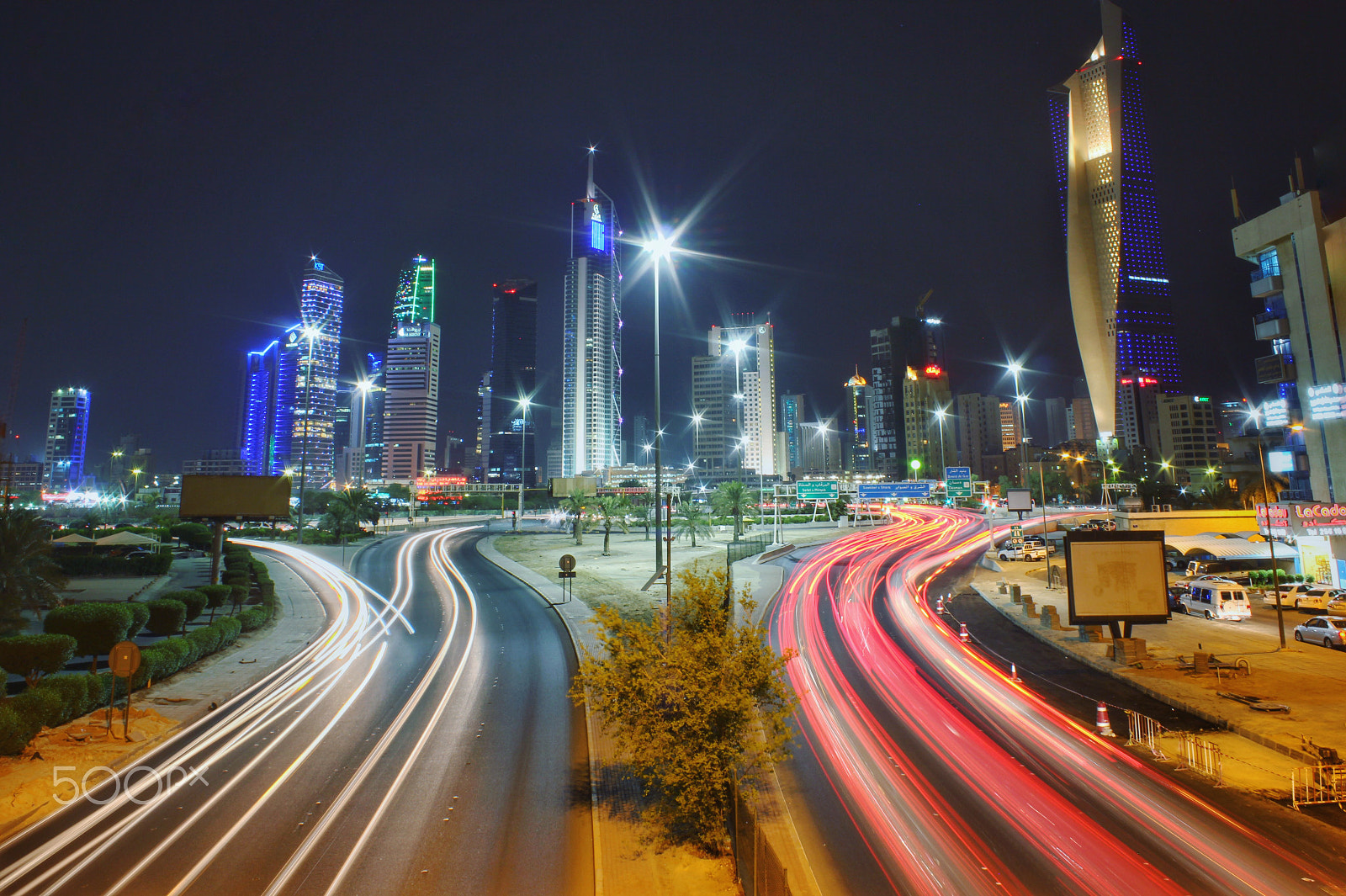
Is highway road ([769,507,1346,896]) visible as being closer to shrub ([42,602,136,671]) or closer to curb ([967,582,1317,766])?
curb ([967,582,1317,766])

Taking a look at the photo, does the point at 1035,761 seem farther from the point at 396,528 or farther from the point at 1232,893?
the point at 396,528

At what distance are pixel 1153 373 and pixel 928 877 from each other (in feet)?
760

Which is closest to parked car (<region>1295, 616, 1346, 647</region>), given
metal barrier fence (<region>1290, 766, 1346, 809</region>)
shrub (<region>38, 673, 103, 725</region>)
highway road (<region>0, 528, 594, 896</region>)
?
metal barrier fence (<region>1290, 766, 1346, 809</region>)

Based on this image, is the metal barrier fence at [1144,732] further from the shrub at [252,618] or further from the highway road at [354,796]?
the shrub at [252,618]

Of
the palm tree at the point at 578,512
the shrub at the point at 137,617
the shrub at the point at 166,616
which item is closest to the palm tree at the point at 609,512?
the palm tree at the point at 578,512

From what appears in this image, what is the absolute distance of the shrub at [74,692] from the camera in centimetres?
1498

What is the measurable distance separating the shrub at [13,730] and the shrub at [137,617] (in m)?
7.38

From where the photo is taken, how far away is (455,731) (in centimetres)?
1564

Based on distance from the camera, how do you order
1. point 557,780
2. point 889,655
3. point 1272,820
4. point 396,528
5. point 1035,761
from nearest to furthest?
1. point 1272,820
2. point 557,780
3. point 1035,761
4. point 889,655
5. point 396,528

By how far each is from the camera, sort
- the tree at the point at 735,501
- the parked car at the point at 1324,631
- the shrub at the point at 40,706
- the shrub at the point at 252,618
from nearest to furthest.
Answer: the shrub at the point at 40,706
the parked car at the point at 1324,631
the shrub at the point at 252,618
the tree at the point at 735,501

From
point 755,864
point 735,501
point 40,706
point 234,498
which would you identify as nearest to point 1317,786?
point 755,864

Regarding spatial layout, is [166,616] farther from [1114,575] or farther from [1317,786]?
[1114,575]

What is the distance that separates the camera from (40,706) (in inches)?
558

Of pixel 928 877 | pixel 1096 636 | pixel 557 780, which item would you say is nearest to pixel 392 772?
pixel 557 780
